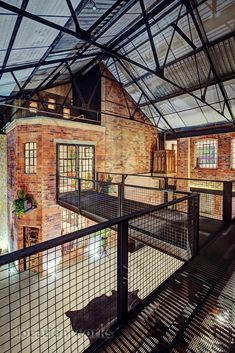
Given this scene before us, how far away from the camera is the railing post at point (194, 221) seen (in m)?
3.07

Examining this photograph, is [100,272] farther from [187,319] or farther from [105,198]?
[105,198]

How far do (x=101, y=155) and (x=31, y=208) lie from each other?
3.28 meters

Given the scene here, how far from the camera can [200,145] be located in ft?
29.5

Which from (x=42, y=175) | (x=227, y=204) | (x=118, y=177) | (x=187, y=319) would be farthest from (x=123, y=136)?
(x=187, y=319)

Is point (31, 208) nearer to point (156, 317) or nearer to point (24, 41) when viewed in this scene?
point (24, 41)

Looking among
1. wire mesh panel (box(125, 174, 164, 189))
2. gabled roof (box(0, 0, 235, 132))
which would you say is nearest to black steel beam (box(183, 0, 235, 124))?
gabled roof (box(0, 0, 235, 132))

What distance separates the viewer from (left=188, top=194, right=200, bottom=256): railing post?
3.07 m

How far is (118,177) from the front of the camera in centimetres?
886

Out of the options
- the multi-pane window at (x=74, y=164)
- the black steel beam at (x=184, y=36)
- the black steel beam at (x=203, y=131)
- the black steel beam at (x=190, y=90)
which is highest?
the black steel beam at (x=184, y=36)

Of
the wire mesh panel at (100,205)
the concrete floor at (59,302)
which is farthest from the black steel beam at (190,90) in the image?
the concrete floor at (59,302)

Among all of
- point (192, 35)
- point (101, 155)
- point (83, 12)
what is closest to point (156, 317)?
Answer: point (83, 12)

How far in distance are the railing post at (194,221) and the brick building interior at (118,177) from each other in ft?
0.05

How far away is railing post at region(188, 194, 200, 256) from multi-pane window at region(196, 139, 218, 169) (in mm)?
6172

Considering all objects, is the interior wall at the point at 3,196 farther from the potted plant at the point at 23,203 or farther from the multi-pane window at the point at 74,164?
the multi-pane window at the point at 74,164
